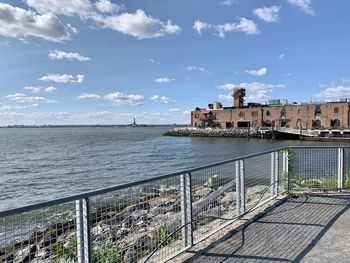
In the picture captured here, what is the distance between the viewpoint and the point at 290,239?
569cm

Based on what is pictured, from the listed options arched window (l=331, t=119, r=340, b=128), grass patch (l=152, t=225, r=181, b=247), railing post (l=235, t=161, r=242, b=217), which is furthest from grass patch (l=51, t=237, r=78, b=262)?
arched window (l=331, t=119, r=340, b=128)

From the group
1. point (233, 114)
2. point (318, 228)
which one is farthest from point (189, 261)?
Answer: point (233, 114)

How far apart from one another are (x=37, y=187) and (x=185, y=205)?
21046 millimetres

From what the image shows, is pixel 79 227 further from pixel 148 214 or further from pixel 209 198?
pixel 209 198

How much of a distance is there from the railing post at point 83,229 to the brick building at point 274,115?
262ft

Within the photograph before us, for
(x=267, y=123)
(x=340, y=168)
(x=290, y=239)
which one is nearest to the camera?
(x=290, y=239)

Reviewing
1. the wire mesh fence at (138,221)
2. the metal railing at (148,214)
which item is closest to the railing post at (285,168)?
the metal railing at (148,214)

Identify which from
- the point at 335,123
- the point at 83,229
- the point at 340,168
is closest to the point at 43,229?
the point at 83,229

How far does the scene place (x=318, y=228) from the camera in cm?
626

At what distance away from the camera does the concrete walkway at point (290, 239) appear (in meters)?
4.98

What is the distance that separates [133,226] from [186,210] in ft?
3.45

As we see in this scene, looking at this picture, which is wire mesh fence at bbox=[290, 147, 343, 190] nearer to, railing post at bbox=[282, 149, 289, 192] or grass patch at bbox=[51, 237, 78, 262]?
railing post at bbox=[282, 149, 289, 192]

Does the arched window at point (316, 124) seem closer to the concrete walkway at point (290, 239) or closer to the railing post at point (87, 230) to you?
the concrete walkway at point (290, 239)

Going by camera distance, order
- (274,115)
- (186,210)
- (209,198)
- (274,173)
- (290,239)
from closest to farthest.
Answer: (186,210) → (290,239) → (209,198) → (274,173) → (274,115)
